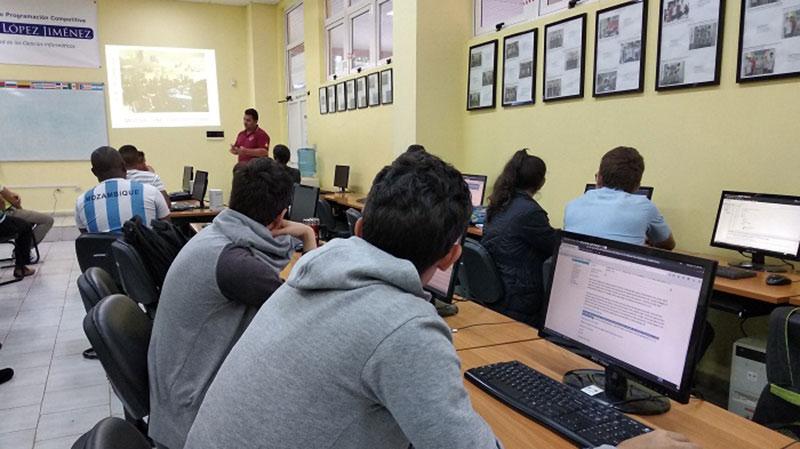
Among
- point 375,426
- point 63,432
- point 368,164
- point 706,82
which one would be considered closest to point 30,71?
point 368,164

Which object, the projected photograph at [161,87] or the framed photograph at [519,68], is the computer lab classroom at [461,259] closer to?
the framed photograph at [519,68]

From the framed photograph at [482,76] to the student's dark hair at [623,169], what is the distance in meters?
2.01

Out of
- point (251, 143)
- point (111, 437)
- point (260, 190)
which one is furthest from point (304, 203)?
point (251, 143)

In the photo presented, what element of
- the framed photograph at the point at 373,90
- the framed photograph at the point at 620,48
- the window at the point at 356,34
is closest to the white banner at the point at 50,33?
the window at the point at 356,34

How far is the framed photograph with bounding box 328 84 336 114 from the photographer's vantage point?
22.7 ft

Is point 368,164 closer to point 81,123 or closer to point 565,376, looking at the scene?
point 81,123

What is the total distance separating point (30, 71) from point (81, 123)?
0.88 m

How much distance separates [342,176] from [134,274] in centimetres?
396

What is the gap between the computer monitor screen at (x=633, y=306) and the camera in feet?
3.74

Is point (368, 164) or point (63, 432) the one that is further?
point (368, 164)

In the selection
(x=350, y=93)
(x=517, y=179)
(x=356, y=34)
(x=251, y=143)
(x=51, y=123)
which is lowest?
(x=517, y=179)

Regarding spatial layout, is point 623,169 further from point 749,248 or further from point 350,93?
point 350,93

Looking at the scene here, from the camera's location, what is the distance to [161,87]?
813cm

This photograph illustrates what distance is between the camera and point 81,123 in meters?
7.67
